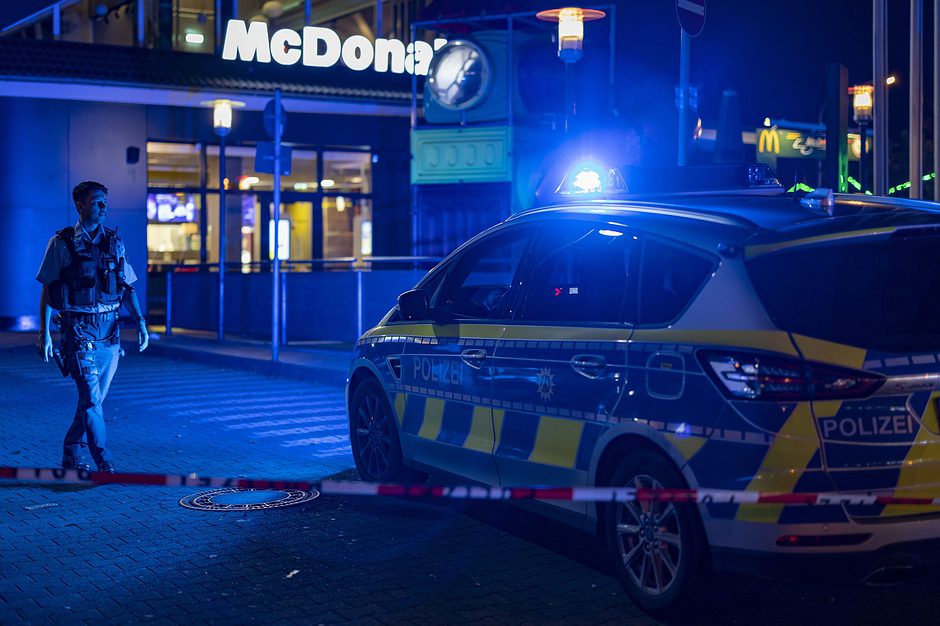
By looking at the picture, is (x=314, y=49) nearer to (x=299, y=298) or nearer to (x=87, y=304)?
(x=299, y=298)

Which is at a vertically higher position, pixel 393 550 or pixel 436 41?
pixel 436 41

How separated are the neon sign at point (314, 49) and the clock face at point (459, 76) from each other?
3.39 m

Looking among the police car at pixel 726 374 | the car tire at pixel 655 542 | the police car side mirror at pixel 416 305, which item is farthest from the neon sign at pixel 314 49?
the car tire at pixel 655 542

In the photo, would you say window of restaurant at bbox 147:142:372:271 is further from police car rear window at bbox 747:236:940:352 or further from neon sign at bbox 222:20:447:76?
police car rear window at bbox 747:236:940:352

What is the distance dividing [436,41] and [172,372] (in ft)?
40.2

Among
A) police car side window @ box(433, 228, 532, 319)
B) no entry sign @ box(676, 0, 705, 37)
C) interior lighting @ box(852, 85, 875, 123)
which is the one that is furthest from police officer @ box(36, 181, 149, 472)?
interior lighting @ box(852, 85, 875, 123)

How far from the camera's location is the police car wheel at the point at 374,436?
25.6 feet

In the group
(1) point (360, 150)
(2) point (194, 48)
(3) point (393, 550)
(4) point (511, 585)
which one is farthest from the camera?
(1) point (360, 150)

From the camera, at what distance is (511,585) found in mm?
6043

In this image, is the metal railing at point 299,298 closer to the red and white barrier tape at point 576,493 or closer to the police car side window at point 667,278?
the red and white barrier tape at point 576,493

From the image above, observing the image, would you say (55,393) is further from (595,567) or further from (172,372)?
(595,567)

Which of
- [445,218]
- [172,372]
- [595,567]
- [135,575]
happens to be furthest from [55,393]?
[595,567]

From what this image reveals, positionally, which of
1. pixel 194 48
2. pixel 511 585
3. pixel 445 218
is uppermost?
pixel 194 48

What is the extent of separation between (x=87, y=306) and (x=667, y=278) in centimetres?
460
